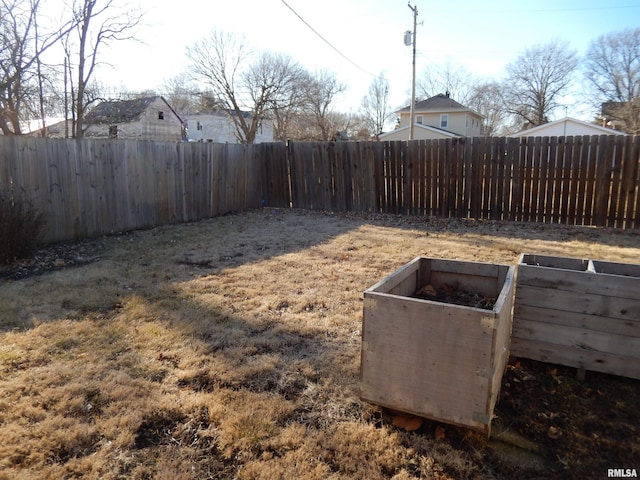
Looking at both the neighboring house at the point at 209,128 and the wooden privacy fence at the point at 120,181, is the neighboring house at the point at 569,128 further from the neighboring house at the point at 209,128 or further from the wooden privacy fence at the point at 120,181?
the neighboring house at the point at 209,128

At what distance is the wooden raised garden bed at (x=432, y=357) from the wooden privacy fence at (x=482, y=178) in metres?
6.52

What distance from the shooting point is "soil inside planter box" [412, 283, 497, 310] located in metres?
2.76

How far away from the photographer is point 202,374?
2.75 m

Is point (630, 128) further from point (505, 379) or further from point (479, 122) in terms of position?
point (505, 379)

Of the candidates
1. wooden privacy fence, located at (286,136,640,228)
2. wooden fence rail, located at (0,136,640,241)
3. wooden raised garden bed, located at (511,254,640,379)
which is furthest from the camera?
wooden privacy fence, located at (286,136,640,228)

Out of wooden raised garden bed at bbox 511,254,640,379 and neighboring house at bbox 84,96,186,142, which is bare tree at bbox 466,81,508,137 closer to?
neighboring house at bbox 84,96,186,142

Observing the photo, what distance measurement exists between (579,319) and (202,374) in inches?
97.8

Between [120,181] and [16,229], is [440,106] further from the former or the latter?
[16,229]

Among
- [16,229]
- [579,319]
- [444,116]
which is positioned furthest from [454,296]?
[444,116]

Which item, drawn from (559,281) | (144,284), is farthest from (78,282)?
(559,281)

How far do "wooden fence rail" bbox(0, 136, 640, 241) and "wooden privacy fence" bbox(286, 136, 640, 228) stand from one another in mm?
19

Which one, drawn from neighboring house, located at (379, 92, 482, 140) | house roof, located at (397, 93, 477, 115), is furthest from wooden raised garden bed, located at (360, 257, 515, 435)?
house roof, located at (397, 93, 477, 115)

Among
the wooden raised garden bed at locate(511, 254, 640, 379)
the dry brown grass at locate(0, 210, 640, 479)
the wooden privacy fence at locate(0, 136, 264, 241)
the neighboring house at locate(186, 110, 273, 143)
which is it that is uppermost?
the neighboring house at locate(186, 110, 273, 143)

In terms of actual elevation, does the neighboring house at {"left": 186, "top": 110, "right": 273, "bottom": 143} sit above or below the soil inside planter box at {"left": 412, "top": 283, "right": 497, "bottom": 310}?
above
